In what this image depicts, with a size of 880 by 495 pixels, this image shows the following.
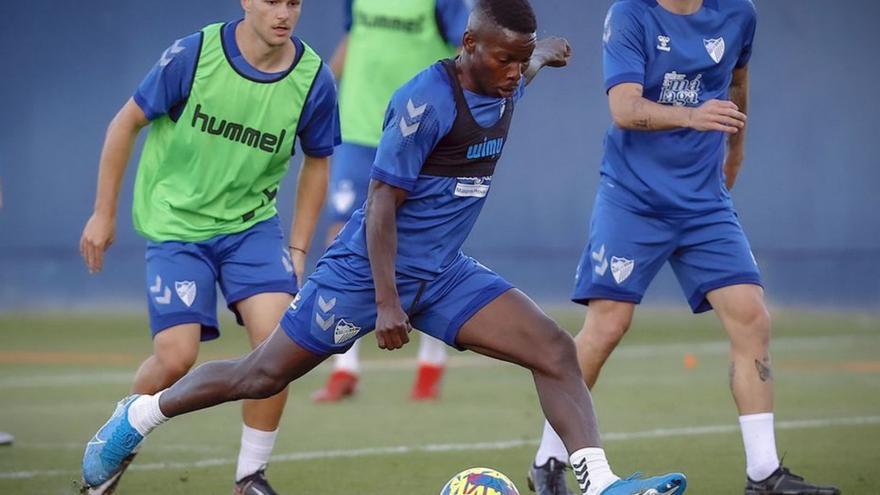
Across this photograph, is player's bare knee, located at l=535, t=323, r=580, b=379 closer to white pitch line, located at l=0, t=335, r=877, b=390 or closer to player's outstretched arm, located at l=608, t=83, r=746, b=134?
player's outstretched arm, located at l=608, t=83, r=746, b=134

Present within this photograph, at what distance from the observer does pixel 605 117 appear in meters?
17.6

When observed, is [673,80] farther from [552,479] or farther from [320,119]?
[552,479]

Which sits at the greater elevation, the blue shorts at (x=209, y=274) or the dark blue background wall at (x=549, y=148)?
the blue shorts at (x=209, y=274)

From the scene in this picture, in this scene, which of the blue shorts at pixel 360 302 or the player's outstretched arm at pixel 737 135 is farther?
the player's outstretched arm at pixel 737 135

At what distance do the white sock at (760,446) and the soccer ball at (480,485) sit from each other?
137 cm

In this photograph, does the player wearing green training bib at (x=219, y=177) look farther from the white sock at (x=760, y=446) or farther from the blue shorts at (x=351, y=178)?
the blue shorts at (x=351, y=178)

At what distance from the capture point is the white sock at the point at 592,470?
5.82 meters

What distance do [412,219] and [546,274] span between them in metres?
11.6

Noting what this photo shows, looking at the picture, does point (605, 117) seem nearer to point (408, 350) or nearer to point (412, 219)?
point (408, 350)

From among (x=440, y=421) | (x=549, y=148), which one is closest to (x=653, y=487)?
(x=440, y=421)

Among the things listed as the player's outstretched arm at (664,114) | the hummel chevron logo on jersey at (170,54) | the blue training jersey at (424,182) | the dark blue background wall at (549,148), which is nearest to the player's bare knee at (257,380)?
the blue training jersey at (424,182)

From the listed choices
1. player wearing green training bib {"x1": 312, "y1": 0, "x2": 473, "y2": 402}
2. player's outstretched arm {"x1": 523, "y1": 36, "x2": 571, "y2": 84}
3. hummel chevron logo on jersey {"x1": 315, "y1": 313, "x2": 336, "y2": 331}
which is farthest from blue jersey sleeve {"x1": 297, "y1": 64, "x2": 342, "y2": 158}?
player wearing green training bib {"x1": 312, "y1": 0, "x2": 473, "y2": 402}

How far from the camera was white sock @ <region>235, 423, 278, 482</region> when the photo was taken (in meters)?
6.88

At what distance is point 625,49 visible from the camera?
7043mm
